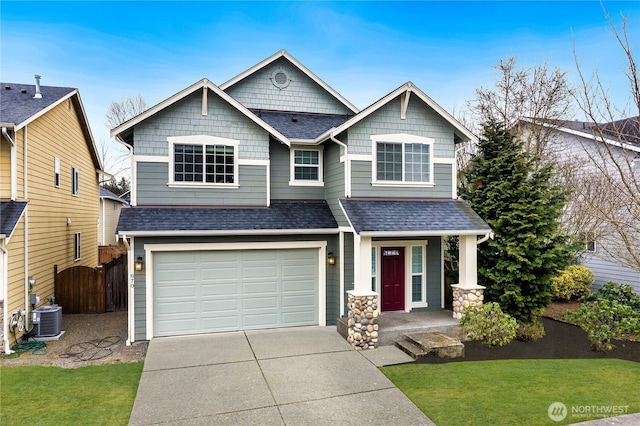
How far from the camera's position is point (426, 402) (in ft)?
20.7

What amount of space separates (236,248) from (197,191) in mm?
1964

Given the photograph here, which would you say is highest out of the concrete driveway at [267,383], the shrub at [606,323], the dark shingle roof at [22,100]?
the dark shingle roof at [22,100]

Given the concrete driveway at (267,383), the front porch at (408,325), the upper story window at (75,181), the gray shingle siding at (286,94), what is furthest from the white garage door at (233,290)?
the upper story window at (75,181)

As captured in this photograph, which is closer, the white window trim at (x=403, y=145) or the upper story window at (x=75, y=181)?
the white window trim at (x=403, y=145)

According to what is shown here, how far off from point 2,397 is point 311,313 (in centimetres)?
697

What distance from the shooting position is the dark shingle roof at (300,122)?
12.0m

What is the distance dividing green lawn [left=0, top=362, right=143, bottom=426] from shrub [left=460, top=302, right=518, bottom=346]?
314 inches

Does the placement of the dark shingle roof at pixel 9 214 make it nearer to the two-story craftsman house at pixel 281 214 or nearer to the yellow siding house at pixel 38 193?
the yellow siding house at pixel 38 193

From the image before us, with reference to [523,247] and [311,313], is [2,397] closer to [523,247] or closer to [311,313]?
[311,313]

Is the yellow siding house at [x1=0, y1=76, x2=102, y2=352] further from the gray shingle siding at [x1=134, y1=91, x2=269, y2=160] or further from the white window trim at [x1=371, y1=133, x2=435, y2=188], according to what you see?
the white window trim at [x1=371, y1=133, x2=435, y2=188]

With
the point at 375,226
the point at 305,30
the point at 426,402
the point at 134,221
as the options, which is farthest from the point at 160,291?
the point at 305,30

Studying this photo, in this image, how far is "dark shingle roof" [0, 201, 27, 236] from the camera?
8.88 m

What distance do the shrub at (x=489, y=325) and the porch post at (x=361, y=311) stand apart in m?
2.60

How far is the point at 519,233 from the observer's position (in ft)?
34.3
